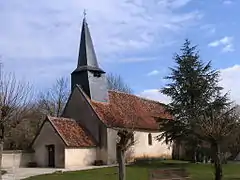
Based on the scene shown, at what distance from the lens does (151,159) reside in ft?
141

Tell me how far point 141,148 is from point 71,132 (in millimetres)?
8503

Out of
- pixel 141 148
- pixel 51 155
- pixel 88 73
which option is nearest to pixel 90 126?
pixel 51 155

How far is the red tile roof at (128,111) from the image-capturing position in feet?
131

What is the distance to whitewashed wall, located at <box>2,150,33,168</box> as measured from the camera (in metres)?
37.1

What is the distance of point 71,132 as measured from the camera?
37.8 m

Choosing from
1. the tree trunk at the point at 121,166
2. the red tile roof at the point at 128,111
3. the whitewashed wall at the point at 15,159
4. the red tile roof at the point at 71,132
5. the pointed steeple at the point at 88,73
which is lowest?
the whitewashed wall at the point at 15,159

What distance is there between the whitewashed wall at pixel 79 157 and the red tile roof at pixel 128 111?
323 centimetres

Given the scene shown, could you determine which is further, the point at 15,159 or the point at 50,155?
the point at 15,159

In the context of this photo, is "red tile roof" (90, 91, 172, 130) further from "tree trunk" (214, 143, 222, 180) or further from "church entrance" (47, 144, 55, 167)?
"tree trunk" (214, 143, 222, 180)

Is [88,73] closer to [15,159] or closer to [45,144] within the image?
[45,144]

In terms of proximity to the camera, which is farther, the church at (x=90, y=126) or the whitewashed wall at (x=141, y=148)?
the whitewashed wall at (x=141, y=148)

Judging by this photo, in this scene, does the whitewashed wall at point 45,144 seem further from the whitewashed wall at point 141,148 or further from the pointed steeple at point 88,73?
the pointed steeple at point 88,73

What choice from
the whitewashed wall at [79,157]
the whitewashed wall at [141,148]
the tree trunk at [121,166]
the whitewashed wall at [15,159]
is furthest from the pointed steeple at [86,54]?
the tree trunk at [121,166]

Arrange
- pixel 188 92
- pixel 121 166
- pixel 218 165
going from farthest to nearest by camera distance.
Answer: pixel 188 92
pixel 218 165
pixel 121 166
